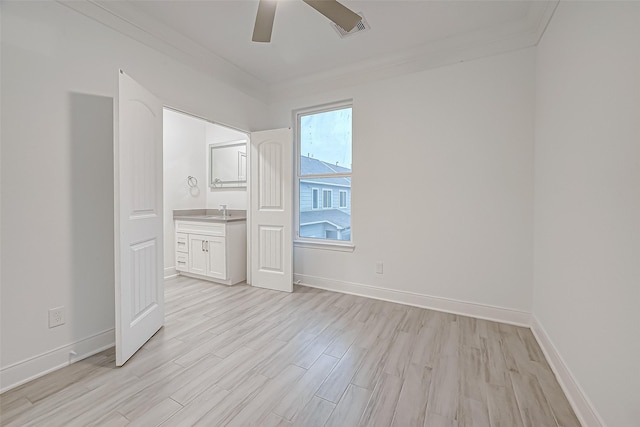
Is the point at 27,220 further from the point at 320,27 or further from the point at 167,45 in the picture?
the point at 320,27

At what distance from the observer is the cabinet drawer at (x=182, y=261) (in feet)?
13.0

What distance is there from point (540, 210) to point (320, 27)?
2.55 meters

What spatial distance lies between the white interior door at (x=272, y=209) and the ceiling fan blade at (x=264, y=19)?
4.81 ft

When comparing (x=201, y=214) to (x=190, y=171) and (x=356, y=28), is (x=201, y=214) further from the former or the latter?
(x=356, y=28)

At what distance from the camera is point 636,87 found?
108 centimetres

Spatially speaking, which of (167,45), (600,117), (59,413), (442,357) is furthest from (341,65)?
(59,413)

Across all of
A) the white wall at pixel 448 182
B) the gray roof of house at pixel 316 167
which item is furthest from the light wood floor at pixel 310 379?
the gray roof of house at pixel 316 167

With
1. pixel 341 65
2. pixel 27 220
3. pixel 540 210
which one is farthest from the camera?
pixel 341 65

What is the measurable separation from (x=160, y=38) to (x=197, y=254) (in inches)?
105

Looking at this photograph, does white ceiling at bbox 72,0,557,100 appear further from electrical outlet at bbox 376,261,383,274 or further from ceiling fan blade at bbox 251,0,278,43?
electrical outlet at bbox 376,261,383,274

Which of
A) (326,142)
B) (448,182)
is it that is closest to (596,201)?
(448,182)

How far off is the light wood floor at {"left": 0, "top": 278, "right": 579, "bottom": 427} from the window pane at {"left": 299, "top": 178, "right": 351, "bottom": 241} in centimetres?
122

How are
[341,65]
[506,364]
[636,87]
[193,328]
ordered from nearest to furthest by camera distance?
[636,87] → [506,364] → [193,328] → [341,65]

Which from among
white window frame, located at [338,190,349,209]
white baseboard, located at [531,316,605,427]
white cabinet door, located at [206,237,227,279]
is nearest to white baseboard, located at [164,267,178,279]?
white cabinet door, located at [206,237,227,279]
